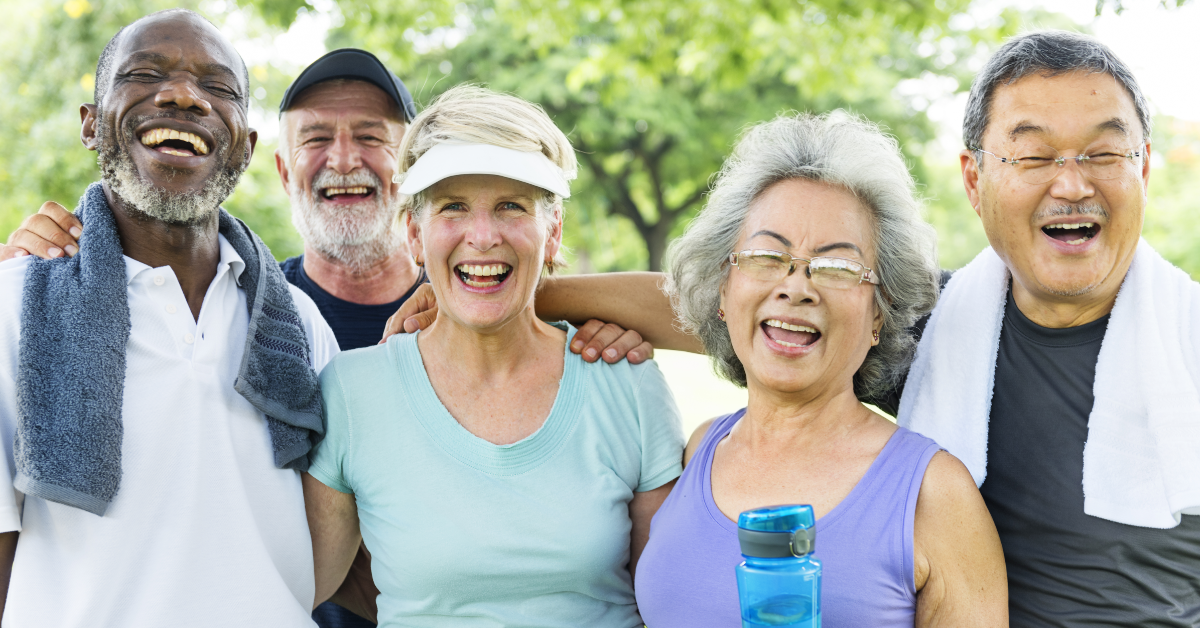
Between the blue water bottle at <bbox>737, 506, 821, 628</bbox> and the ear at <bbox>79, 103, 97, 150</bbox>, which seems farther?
the ear at <bbox>79, 103, 97, 150</bbox>

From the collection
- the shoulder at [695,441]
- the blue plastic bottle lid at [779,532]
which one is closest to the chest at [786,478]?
the shoulder at [695,441]

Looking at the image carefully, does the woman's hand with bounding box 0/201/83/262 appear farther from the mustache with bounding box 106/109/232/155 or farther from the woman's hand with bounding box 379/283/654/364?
the woman's hand with bounding box 379/283/654/364

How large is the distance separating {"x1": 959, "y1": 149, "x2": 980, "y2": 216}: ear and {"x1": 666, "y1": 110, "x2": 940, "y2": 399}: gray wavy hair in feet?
0.62

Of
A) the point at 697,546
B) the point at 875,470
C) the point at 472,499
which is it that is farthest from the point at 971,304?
the point at 472,499

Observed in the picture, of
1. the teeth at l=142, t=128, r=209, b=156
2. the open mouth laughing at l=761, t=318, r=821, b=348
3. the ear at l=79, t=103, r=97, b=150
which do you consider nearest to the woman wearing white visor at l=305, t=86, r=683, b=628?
the open mouth laughing at l=761, t=318, r=821, b=348

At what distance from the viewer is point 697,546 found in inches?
83.7

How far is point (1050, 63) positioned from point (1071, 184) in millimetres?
319

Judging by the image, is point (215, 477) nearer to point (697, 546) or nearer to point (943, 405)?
point (697, 546)

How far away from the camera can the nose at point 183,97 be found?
228cm

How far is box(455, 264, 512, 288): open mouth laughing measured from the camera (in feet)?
7.80

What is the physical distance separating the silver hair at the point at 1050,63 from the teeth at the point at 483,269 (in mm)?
1334

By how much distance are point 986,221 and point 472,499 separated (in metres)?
1.56

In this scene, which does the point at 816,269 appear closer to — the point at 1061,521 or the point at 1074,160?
the point at 1074,160

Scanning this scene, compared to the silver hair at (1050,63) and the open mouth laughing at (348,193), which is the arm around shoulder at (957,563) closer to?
the silver hair at (1050,63)
